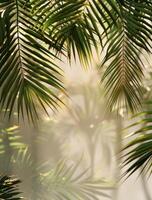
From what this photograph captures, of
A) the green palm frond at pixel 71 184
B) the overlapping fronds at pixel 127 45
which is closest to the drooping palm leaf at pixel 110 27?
the overlapping fronds at pixel 127 45

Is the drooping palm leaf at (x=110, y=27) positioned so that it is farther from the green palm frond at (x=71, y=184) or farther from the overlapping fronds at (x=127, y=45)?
the green palm frond at (x=71, y=184)

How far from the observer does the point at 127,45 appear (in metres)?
1.38

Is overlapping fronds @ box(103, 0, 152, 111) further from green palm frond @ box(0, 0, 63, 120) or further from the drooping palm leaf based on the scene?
green palm frond @ box(0, 0, 63, 120)

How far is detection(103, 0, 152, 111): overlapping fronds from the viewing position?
1297mm

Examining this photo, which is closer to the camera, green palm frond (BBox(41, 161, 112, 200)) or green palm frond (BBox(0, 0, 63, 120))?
green palm frond (BBox(0, 0, 63, 120))

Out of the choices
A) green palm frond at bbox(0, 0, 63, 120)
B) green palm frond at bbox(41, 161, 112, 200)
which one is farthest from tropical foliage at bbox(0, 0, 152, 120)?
green palm frond at bbox(41, 161, 112, 200)

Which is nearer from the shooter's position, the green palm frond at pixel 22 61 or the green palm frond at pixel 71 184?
the green palm frond at pixel 22 61

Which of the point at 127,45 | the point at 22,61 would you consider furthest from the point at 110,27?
the point at 22,61

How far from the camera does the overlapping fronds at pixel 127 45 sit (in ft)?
4.25

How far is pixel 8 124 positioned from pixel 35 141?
0.14m

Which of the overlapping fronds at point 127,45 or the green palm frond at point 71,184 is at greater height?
the overlapping fronds at point 127,45

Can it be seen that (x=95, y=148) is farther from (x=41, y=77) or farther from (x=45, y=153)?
(x=41, y=77)

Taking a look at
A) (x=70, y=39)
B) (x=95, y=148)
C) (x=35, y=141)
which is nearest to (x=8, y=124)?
(x=35, y=141)

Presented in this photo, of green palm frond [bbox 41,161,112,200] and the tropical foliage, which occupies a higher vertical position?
the tropical foliage
